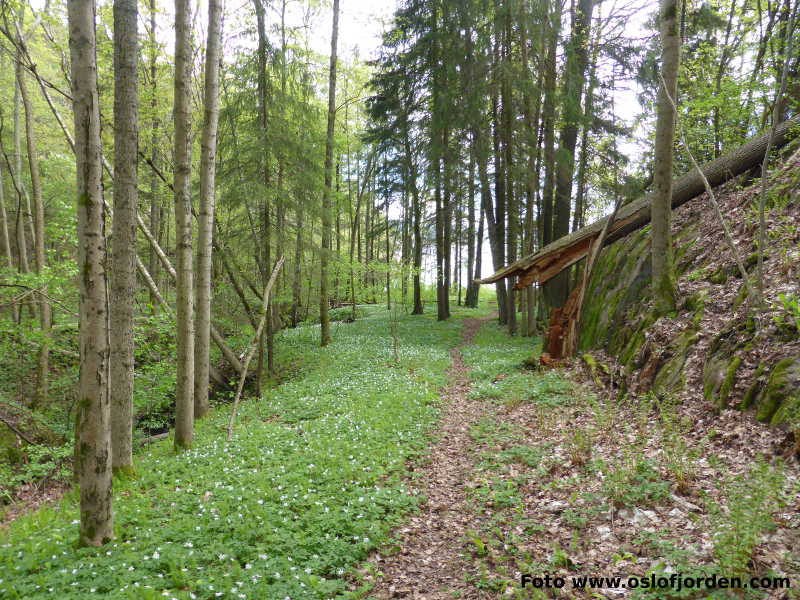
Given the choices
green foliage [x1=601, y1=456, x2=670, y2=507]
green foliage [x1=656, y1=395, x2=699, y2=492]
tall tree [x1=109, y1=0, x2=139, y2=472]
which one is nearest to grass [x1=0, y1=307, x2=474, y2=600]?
tall tree [x1=109, y1=0, x2=139, y2=472]

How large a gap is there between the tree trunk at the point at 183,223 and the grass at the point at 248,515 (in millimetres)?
868

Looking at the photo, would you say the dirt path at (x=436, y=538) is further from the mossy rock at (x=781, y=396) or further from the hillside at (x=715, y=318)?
the mossy rock at (x=781, y=396)

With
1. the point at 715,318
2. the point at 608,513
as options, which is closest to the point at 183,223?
the point at 608,513

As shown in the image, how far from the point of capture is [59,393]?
13938mm

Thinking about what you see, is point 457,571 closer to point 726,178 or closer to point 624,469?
point 624,469

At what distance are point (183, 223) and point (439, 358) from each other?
10.3 meters

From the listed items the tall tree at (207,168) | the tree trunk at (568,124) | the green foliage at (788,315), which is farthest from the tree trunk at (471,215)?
the green foliage at (788,315)

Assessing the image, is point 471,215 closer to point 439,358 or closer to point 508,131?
point 508,131

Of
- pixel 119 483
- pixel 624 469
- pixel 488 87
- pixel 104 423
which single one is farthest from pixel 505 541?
pixel 488 87

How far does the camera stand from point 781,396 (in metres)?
4.78

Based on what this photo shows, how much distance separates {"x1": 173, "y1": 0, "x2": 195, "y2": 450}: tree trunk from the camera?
762 cm

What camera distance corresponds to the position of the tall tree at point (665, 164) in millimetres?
7883

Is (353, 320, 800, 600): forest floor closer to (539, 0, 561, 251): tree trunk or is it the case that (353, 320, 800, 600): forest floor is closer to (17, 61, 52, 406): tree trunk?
(539, 0, 561, 251): tree trunk

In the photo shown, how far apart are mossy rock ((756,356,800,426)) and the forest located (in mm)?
39
